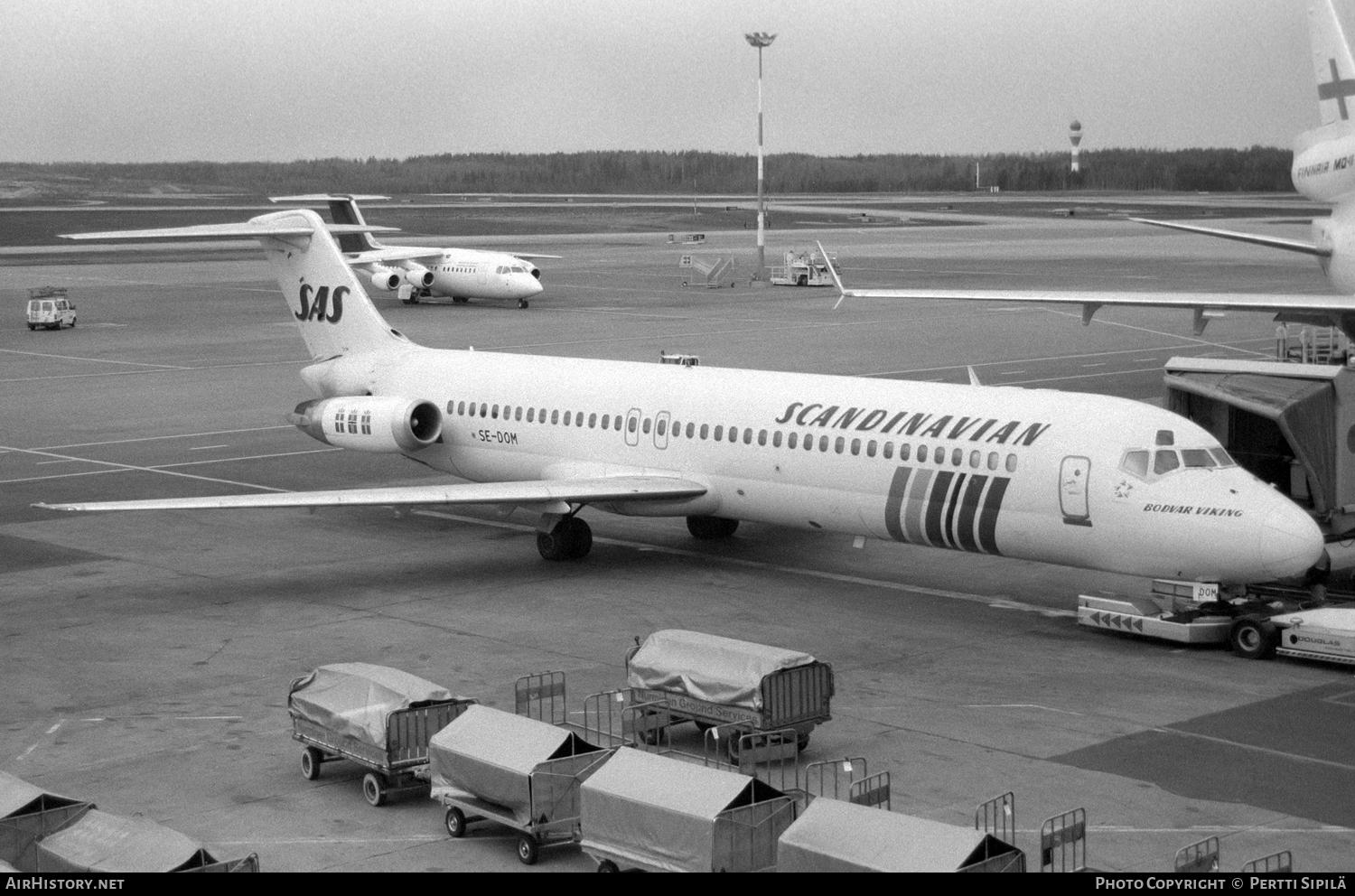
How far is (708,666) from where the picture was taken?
18516mm

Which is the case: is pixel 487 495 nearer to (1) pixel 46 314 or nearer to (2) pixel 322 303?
(2) pixel 322 303

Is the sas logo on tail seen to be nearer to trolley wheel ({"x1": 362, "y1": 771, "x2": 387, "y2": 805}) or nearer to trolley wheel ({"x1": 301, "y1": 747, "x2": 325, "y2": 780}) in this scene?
trolley wheel ({"x1": 301, "y1": 747, "x2": 325, "y2": 780})

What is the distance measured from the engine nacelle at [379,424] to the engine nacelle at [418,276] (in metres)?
47.0

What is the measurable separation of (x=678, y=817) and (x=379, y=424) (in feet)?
59.6

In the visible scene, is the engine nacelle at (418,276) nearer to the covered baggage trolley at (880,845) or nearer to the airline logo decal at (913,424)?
the airline logo decal at (913,424)

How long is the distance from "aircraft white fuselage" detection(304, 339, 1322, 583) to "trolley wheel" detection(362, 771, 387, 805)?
10411mm

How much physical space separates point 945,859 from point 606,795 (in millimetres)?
3186

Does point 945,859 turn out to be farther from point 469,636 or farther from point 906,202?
point 906,202

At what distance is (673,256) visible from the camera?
110188 millimetres

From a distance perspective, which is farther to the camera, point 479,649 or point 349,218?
point 349,218

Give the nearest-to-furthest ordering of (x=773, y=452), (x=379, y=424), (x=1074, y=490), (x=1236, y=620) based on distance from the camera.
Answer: (x=1236, y=620), (x=1074, y=490), (x=773, y=452), (x=379, y=424)

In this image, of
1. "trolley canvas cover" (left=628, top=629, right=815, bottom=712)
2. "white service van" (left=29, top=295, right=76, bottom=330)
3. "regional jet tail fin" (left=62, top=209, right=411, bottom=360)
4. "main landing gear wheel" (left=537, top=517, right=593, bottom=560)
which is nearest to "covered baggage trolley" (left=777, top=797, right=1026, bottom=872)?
"trolley canvas cover" (left=628, top=629, right=815, bottom=712)

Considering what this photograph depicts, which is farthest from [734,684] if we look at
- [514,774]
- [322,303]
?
[322,303]

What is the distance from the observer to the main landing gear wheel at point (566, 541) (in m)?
27.9
